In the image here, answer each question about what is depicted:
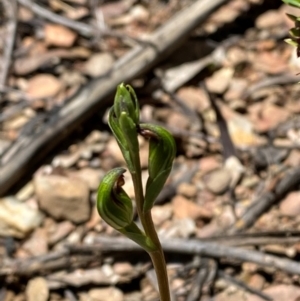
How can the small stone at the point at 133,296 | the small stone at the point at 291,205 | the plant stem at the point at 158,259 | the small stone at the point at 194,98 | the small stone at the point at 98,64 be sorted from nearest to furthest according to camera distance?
the plant stem at the point at 158,259
the small stone at the point at 133,296
the small stone at the point at 291,205
the small stone at the point at 194,98
the small stone at the point at 98,64

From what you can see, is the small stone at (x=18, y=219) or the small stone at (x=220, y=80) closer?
the small stone at (x=18, y=219)

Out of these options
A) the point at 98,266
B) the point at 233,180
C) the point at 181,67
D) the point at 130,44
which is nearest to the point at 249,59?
the point at 181,67

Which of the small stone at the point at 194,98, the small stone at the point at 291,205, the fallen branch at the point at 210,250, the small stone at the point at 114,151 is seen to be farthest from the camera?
the small stone at the point at 194,98

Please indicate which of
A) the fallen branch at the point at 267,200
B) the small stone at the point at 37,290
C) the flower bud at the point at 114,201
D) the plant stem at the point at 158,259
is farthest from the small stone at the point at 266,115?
the flower bud at the point at 114,201

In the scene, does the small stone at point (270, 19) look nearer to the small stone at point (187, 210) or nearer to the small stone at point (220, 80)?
the small stone at point (220, 80)

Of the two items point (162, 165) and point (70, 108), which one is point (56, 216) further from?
point (162, 165)

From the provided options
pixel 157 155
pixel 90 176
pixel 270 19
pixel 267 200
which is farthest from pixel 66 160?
pixel 157 155

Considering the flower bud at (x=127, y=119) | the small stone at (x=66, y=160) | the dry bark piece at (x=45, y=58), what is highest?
the flower bud at (x=127, y=119)
